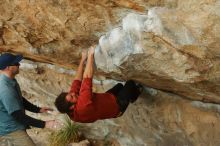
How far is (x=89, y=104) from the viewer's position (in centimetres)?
588

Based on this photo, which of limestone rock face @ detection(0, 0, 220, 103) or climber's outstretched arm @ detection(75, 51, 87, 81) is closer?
limestone rock face @ detection(0, 0, 220, 103)

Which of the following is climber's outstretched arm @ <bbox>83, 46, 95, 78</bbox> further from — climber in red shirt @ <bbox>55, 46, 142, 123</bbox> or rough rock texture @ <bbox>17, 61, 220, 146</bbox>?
rough rock texture @ <bbox>17, 61, 220, 146</bbox>

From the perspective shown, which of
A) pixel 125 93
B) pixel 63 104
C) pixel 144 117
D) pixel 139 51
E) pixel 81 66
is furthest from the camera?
pixel 144 117

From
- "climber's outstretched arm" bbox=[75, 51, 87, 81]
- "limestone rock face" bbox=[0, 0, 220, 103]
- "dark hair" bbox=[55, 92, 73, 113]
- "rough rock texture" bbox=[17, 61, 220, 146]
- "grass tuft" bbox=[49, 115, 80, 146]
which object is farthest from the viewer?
"grass tuft" bbox=[49, 115, 80, 146]

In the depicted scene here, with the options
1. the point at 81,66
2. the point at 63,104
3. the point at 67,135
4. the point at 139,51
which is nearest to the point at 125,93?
the point at 81,66

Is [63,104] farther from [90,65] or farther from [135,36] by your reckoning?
[135,36]

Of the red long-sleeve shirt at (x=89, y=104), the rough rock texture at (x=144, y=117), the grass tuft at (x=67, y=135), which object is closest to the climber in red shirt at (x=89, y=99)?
the red long-sleeve shirt at (x=89, y=104)

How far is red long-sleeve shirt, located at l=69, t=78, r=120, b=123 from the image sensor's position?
19.1ft

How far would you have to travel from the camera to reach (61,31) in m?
6.51

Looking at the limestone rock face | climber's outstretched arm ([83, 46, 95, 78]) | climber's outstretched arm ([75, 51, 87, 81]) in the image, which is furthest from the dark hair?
the limestone rock face

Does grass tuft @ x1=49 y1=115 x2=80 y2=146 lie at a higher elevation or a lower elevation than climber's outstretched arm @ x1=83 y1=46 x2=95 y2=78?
lower

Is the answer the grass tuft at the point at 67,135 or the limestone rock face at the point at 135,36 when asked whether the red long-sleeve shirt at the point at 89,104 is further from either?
the grass tuft at the point at 67,135

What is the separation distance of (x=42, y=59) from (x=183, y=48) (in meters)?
3.52

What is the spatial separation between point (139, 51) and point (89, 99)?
3.14ft
